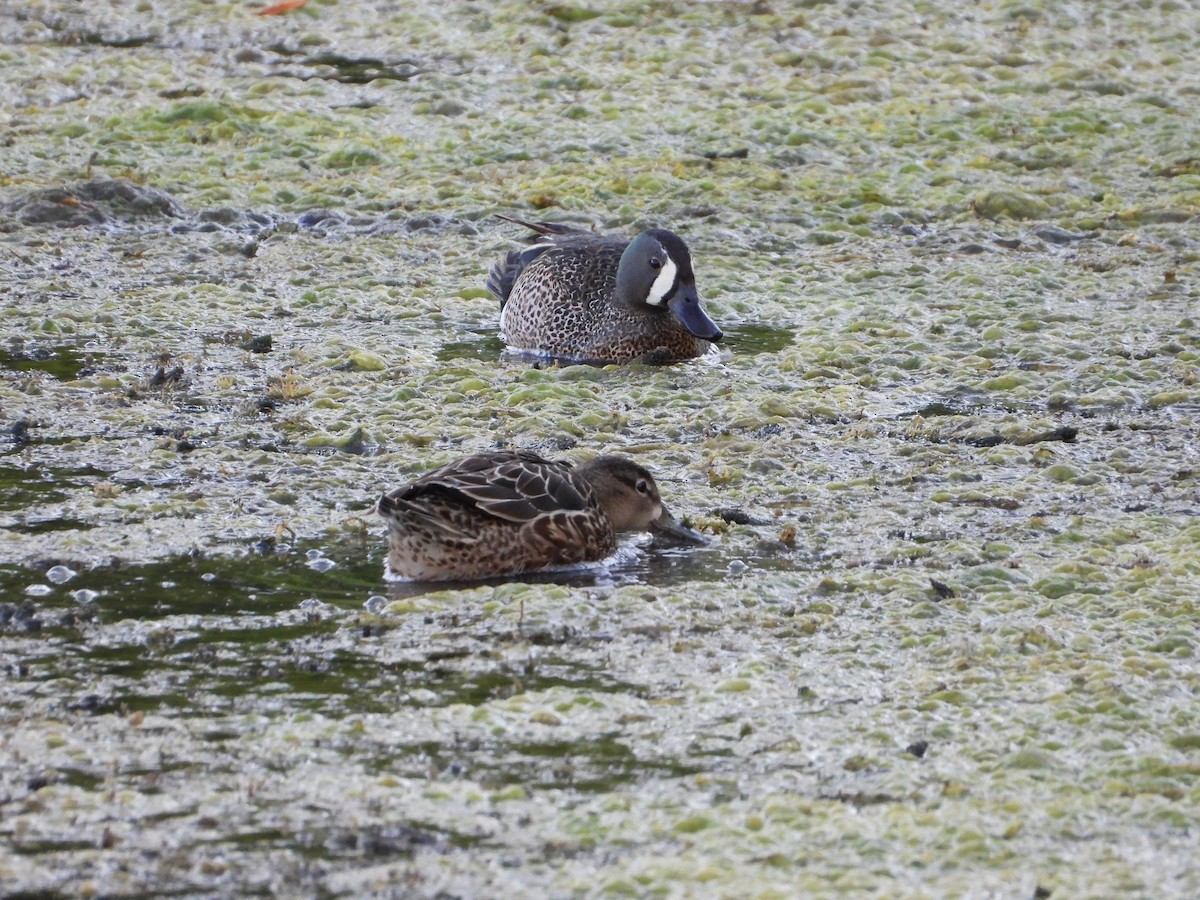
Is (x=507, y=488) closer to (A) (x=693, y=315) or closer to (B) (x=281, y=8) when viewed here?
(A) (x=693, y=315)

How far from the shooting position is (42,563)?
17.3ft

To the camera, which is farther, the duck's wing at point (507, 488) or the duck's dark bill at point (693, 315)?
the duck's dark bill at point (693, 315)

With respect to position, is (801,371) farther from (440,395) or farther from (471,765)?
(471,765)

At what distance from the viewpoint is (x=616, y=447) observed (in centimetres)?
660

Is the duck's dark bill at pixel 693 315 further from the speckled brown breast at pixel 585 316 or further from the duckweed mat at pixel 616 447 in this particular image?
the duckweed mat at pixel 616 447

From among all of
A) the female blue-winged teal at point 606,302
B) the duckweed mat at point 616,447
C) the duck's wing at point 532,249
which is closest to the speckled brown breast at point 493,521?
the duckweed mat at point 616,447

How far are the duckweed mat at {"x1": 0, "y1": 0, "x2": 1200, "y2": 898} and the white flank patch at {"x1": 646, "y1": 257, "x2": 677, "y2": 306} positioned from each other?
322 millimetres

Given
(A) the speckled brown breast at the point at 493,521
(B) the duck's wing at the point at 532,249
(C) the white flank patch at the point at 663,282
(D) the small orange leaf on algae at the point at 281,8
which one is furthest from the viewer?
(D) the small orange leaf on algae at the point at 281,8

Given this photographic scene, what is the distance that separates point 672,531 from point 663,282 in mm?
2394

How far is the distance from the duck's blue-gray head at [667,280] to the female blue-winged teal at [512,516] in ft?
6.69

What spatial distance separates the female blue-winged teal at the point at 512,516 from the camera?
529 centimetres

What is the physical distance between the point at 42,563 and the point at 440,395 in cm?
214

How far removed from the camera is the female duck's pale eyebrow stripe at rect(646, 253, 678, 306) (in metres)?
7.81

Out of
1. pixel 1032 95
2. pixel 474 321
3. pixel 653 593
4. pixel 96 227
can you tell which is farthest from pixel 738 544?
pixel 1032 95
